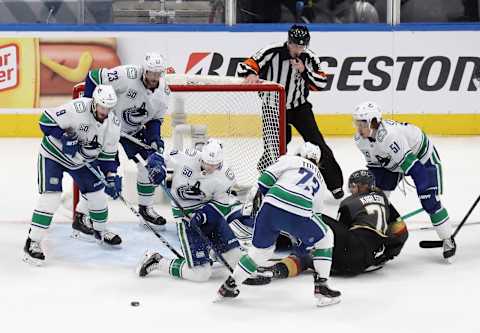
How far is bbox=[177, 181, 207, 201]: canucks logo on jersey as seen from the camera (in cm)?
540

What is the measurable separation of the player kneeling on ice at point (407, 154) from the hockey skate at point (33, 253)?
1754mm

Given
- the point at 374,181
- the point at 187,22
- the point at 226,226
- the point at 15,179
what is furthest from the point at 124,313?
the point at 187,22

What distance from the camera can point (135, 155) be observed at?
638 centimetres

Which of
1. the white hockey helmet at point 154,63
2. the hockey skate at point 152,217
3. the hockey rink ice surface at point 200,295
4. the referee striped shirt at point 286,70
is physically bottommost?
the hockey skate at point 152,217

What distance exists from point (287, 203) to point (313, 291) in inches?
23.3

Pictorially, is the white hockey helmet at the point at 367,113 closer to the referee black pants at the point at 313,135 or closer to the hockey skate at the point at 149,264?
the hockey skate at the point at 149,264

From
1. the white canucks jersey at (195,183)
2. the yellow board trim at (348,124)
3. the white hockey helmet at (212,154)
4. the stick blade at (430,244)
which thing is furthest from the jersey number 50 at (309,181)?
the yellow board trim at (348,124)

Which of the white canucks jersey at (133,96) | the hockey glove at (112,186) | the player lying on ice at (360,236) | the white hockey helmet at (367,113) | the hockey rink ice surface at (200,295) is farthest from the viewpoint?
the white canucks jersey at (133,96)

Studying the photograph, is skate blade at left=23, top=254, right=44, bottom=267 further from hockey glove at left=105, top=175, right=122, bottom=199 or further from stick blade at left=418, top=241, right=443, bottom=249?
stick blade at left=418, top=241, right=443, bottom=249

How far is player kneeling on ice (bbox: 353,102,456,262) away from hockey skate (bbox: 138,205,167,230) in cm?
133

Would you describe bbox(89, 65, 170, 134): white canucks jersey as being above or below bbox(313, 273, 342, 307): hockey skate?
above

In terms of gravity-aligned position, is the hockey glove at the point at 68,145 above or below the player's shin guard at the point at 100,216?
→ above

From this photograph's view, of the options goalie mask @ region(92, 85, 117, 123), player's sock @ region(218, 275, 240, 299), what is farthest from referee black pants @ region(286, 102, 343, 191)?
player's sock @ region(218, 275, 240, 299)

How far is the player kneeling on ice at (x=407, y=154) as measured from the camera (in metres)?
5.62
